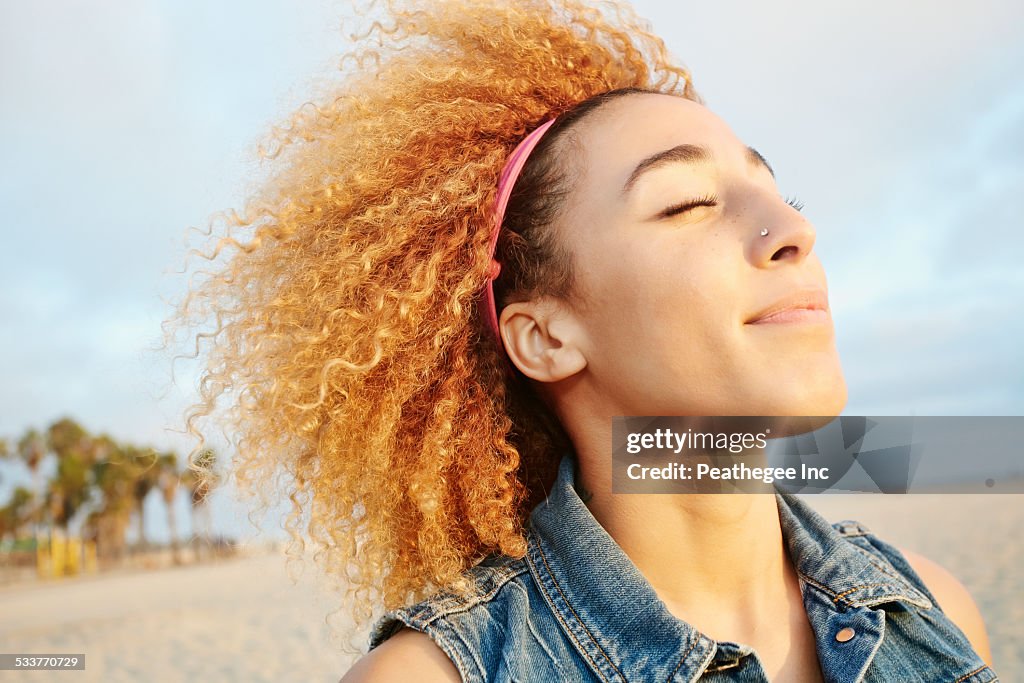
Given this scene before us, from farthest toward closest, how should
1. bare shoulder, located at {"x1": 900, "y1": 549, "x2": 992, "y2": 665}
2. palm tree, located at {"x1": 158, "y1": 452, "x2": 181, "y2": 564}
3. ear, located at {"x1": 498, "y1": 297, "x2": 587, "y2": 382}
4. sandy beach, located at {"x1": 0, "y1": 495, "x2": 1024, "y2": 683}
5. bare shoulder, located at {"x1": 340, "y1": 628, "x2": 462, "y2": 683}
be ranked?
palm tree, located at {"x1": 158, "y1": 452, "x2": 181, "y2": 564} → sandy beach, located at {"x1": 0, "y1": 495, "x2": 1024, "y2": 683} → bare shoulder, located at {"x1": 900, "y1": 549, "x2": 992, "y2": 665} → ear, located at {"x1": 498, "y1": 297, "x2": 587, "y2": 382} → bare shoulder, located at {"x1": 340, "y1": 628, "x2": 462, "y2": 683}

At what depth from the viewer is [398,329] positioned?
2590mm

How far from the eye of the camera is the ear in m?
2.41

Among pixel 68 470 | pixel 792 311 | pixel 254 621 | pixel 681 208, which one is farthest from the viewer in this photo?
pixel 68 470

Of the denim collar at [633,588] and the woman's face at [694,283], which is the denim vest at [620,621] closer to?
the denim collar at [633,588]

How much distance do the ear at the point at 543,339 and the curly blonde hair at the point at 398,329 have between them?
5 cm

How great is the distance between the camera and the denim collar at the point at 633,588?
208 cm

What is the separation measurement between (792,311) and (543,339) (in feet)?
2.36

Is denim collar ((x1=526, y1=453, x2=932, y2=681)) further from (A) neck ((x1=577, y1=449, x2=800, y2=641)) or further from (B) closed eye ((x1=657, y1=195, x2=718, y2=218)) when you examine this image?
(B) closed eye ((x1=657, y1=195, x2=718, y2=218))

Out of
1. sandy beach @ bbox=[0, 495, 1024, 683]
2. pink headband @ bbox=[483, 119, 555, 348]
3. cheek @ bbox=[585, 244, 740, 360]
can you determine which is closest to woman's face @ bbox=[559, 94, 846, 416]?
cheek @ bbox=[585, 244, 740, 360]

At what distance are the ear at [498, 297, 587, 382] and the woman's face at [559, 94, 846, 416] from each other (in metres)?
0.04

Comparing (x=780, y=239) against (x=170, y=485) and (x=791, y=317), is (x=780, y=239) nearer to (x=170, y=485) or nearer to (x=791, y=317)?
(x=791, y=317)

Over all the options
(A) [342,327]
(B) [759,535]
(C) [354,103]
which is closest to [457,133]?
(C) [354,103]

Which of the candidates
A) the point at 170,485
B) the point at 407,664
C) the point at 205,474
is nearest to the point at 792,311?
the point at 407,664

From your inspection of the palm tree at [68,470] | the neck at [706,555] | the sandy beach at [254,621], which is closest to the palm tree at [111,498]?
the palm tree at [68,470]
